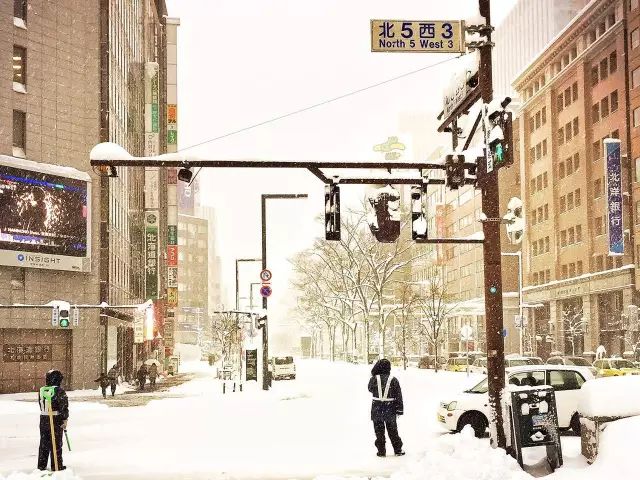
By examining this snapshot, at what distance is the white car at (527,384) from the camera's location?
56.5 feet

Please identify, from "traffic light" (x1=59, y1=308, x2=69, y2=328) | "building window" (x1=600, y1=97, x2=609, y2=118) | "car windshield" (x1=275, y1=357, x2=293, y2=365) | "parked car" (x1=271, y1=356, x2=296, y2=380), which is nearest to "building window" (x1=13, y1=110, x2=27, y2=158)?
"traffic light" (x1=59, y1=308, x2=69, y2=328)

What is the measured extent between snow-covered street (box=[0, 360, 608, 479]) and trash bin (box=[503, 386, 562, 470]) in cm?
58

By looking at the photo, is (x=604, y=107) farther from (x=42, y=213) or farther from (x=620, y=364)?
(x=42, y=213)

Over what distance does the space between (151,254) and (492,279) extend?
1952 inches

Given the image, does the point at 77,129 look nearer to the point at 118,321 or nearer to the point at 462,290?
the point at 118,321

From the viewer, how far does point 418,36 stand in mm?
12125

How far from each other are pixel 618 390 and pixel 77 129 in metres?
37.3

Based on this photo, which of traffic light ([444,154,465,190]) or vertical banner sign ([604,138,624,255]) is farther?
vertical banner sign ([604,138,624,255])

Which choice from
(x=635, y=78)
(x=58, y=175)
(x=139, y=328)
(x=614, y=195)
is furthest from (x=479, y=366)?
(x=58, y=175)

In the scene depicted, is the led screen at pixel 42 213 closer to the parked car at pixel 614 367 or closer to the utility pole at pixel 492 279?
the parked car at pixel 614 367

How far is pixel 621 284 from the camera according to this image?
62469 mm

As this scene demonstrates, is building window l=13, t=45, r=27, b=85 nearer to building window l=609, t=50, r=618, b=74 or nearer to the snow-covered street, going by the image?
the snow-covered street

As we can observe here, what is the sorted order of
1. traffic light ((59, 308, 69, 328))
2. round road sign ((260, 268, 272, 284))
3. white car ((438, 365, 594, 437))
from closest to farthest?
white car ((438, 365, 594, 437)) < traffic light ((59, 308, 69, 328)) < round road sign ((260, 268, 272, 284))

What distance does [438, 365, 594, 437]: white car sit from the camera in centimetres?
1723
